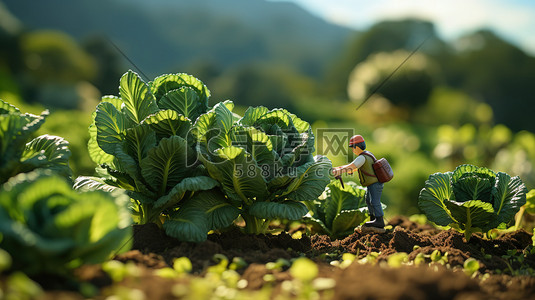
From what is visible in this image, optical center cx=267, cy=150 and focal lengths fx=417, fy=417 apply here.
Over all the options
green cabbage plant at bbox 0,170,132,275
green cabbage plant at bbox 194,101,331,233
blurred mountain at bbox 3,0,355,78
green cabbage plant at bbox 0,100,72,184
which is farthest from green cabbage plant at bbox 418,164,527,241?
blurred mountain at bbox 3,0,355,78

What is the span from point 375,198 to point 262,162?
0.92 meters

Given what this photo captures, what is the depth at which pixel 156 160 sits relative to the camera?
8.59 feet

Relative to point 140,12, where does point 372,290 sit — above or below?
below

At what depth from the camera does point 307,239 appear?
2896 millimetres

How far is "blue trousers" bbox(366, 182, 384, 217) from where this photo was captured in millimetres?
2995

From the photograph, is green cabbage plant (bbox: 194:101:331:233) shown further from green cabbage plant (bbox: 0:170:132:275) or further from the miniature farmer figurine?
green cabbage plant (bbox: 0:170:132:275)

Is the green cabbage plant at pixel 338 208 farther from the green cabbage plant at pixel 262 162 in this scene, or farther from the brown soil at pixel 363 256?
the green cabbage plant at pixel 262 162

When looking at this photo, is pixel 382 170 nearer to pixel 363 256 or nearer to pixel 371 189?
pixel 371 189

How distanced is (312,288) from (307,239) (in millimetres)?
1290

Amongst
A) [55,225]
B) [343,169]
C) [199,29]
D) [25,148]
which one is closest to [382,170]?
[343,169]

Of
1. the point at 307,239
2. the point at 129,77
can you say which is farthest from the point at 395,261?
the point at 129,77

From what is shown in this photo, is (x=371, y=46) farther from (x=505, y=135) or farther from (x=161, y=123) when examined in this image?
(x=161, y=123)

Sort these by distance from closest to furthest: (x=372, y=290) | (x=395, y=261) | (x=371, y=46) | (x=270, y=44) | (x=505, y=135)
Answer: (x=372, y=290) < (x=395, y=261) < (x=505, y=135) < (x=371, y=46) < (x=270, y=44)

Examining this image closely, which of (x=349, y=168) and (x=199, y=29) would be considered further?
(x=199, y=29)
